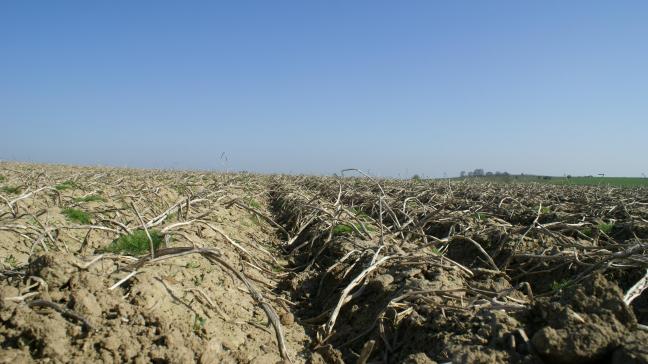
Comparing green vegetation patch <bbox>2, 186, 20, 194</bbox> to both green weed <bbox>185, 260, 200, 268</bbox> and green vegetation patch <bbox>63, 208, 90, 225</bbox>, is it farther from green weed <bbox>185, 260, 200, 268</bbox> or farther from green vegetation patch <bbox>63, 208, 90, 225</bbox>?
green weed <bbox>185, 260, 200, 268</bbox>

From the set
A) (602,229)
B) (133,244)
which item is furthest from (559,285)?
(133,244)

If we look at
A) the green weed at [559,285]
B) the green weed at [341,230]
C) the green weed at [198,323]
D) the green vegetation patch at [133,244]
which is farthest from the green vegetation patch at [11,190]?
the green weed at [559,285]

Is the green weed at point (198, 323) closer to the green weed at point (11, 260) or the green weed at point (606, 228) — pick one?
the green weed at point (11, 260)

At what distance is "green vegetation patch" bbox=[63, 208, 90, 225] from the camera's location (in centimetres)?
521

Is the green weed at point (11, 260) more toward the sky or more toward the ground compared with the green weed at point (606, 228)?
more toward the ground

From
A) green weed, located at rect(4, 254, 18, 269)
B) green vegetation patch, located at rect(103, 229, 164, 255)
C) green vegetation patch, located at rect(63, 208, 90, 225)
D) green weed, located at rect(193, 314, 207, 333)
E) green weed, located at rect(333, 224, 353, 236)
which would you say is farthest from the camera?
green weed, located at rect(333, 224, 353, 236)

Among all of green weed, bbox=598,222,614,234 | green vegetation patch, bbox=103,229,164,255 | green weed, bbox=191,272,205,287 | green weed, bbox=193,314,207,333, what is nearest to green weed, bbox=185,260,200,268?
green weed, bbox=191,272,205,287

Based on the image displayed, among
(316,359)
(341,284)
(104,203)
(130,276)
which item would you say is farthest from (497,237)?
(104,203)

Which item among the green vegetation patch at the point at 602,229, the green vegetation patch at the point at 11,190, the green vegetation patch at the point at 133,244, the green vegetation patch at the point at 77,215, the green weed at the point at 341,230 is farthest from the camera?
the green vegetation patch at the point at 11,190

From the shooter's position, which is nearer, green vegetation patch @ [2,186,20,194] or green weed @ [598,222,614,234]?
green weed @ [598,222,614,234]

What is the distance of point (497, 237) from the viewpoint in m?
5.70

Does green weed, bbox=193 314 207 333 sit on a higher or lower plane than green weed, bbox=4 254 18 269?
lower

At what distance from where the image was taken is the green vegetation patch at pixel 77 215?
205 inches

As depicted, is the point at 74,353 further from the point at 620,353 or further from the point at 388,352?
the point at 620,353
